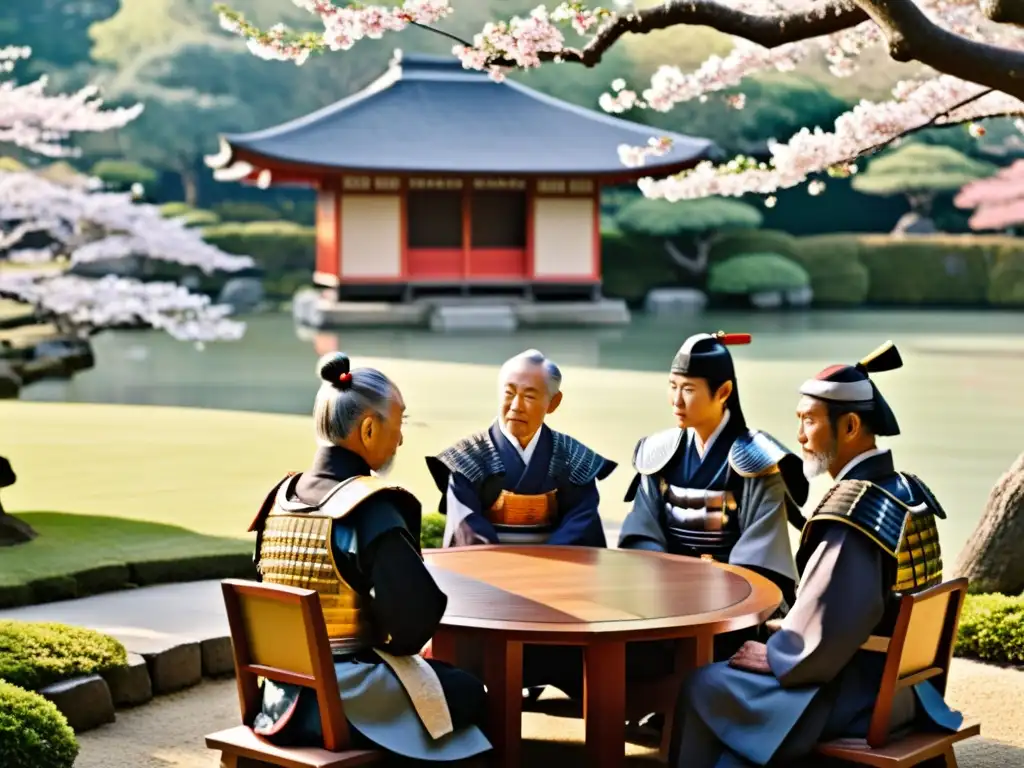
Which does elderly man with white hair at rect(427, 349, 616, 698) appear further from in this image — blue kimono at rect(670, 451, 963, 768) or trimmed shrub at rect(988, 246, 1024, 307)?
trimmed shrub at rect(988, 246, 1024, 307)

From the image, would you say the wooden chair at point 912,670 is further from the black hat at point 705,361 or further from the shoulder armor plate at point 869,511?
the black hat at point 705,361

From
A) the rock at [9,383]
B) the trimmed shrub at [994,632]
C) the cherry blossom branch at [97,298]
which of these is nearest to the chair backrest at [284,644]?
the trimmed shrub at [994,632]

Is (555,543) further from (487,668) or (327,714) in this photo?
(327,714)

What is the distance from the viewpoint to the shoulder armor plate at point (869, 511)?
10.6 feet

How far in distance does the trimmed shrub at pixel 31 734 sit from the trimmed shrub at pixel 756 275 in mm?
24339

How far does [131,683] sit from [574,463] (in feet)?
5.05

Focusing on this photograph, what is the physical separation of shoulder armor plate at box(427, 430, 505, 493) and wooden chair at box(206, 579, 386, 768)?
1278 mm

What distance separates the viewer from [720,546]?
4.38m

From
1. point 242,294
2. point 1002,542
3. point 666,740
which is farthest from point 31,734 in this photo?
point 242,294

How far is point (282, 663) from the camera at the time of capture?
323cm

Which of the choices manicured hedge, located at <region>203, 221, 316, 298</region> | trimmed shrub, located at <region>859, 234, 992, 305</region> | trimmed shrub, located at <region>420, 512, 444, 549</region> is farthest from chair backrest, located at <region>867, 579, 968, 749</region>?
manicured hedge, located at <region>203, 221, 316, 298</region>

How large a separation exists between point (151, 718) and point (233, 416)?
28.0ft

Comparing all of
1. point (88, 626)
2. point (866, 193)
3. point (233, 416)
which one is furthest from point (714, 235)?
point (88, 626)

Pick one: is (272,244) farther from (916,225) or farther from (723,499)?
(723,499)
